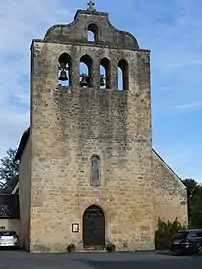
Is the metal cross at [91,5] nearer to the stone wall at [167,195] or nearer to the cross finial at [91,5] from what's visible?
the cross finial at [91,5]

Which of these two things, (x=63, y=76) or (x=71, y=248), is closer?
(x=71, y=248)

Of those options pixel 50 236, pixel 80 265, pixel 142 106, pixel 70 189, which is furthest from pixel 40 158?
pixel 80 265

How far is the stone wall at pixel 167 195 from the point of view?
3466 cm

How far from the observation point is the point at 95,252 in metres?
30.1

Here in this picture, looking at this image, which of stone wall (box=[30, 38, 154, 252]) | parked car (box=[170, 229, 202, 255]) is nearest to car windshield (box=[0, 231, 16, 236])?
stone wall (box=[30, 38, 154, 252])

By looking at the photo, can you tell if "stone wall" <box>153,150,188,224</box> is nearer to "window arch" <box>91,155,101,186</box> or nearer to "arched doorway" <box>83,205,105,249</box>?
"window arch" <box>91,155,101,186</box>

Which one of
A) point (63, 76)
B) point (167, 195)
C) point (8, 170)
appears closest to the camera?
point (63, 76)

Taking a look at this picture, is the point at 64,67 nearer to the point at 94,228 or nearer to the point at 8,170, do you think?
the point at 94,228

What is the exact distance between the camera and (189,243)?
28.0 metres

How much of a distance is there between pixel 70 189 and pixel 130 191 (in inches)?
145

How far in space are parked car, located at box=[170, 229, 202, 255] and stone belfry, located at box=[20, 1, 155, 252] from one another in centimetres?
351

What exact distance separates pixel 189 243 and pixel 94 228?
6.01m

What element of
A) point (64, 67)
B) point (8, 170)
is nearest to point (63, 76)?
point (64, 67)

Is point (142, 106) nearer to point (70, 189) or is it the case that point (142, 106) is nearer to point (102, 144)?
point (102, 144)
